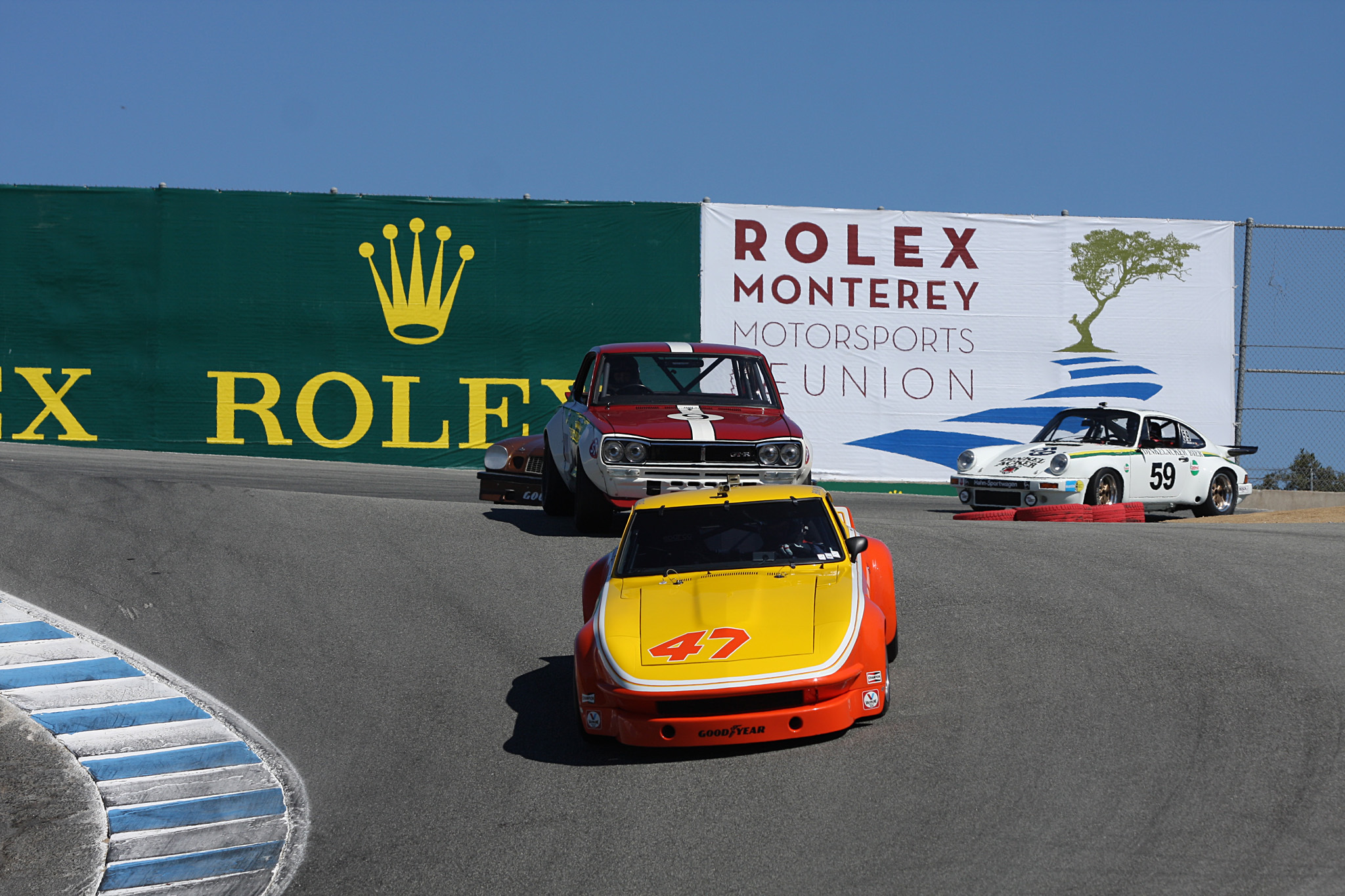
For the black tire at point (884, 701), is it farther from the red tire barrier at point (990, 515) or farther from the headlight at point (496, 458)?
the headlight at point (496, 458)

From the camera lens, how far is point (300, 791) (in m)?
5.34

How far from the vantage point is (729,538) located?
6633mm

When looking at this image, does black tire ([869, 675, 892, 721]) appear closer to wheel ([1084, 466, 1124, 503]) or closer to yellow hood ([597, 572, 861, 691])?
yellow hood ([597, 572, 861, 691])

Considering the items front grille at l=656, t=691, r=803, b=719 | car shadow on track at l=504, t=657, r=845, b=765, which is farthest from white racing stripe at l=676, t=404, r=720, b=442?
front grille at l=656, t=691, r=803, b=719

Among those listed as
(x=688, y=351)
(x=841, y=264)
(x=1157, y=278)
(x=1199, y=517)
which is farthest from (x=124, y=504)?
(x=1157, y=278)

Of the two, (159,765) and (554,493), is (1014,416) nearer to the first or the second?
(554,493)

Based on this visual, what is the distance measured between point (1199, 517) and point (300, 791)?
503 inches

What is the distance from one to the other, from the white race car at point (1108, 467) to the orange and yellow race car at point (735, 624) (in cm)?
738

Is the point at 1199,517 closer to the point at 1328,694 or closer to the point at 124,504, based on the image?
the point at 1328,694

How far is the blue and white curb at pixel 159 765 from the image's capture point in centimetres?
464

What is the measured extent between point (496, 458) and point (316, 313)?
8.05 meters

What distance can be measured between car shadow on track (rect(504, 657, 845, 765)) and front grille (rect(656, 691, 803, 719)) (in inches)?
9.4

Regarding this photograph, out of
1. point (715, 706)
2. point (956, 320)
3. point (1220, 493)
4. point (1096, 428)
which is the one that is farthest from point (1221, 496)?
point (715, 706)

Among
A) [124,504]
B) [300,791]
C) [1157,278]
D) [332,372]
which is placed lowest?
[300,791]
